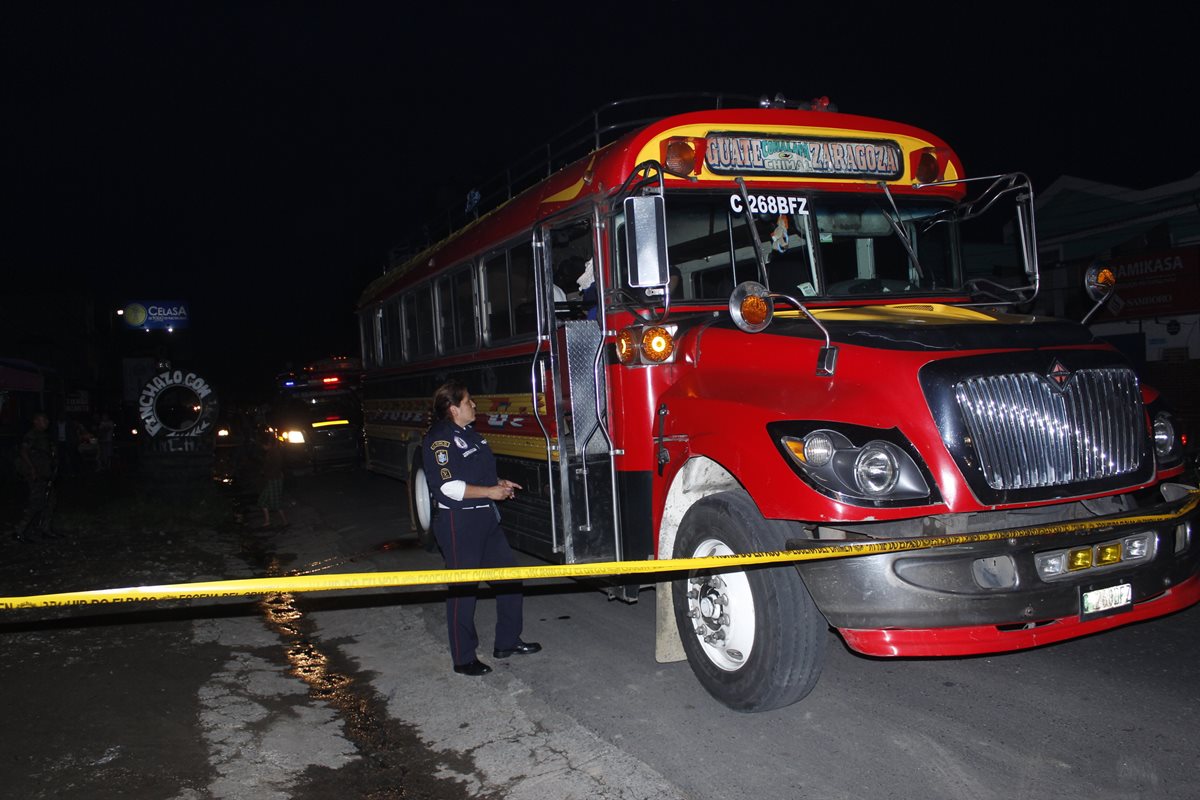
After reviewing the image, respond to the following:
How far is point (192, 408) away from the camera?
16.1 m

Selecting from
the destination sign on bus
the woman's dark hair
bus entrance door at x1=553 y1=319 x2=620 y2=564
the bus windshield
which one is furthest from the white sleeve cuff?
the destination sign on bus

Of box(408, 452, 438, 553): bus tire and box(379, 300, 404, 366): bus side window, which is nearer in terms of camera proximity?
box(408, 452, 438, 553): bus tire

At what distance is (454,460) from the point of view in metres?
5.55

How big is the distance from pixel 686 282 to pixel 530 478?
1.99 meters

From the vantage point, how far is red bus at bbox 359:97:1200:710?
3.89 meters

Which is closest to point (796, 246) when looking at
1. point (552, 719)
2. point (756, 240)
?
point (756, 240)

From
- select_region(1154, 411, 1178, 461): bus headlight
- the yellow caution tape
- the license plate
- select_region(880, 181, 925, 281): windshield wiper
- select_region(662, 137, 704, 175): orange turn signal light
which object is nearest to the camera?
the yellow caution tape

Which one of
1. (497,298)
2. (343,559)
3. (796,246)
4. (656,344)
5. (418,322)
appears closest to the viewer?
(656,344)

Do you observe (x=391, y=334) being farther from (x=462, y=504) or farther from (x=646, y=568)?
(x=646, y=568)

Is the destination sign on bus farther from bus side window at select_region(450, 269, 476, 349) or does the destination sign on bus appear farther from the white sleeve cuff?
bus side window at select_region(450, 269, 476, 349)

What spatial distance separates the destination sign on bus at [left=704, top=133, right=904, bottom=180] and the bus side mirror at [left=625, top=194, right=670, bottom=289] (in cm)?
84

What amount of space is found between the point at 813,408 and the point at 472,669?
2818mm

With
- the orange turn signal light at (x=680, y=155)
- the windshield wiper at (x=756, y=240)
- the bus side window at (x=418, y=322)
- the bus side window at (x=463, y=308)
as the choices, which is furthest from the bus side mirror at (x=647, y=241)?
the bus side window at (x=418, y=322)

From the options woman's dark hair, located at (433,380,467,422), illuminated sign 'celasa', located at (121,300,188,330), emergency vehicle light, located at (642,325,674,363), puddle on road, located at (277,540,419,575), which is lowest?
puddle on road, located at (277,540,419,575)
